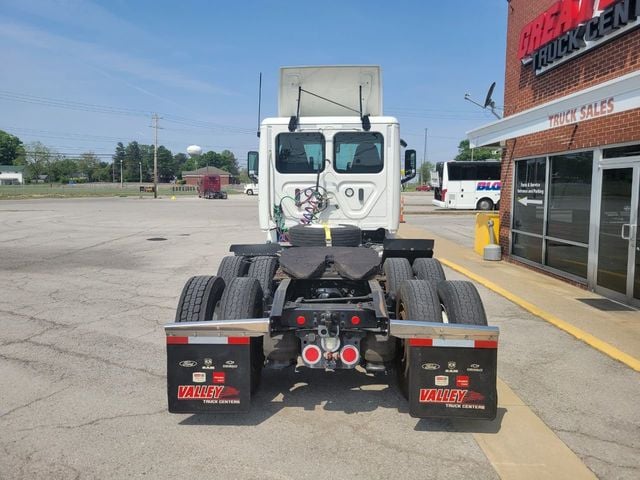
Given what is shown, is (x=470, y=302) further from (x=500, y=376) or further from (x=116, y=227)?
(x=116, y=227)

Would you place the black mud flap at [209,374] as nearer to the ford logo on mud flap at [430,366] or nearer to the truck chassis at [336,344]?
the truck chassis at [336,344]

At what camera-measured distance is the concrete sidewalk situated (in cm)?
589

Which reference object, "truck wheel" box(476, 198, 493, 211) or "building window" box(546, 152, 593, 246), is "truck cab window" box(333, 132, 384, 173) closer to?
"building window" box(546, 152, 593, 246)

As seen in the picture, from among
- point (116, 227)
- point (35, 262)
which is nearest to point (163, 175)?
point (116, 227)

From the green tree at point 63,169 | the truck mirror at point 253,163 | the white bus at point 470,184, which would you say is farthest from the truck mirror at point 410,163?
the green tree at point 63,169

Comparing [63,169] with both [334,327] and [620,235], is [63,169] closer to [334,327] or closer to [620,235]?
[620,235]

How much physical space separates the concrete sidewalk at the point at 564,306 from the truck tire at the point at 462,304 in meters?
2.22

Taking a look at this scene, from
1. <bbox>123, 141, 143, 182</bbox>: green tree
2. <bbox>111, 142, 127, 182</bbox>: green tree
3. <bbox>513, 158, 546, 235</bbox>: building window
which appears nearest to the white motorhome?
<bbox>513, 158, 546, 235</bbox>: building window

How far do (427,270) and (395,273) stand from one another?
1.49ft

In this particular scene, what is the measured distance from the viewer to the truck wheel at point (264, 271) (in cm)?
530

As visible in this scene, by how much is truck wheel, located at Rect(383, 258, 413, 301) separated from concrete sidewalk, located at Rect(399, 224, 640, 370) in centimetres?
237

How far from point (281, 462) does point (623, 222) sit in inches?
272

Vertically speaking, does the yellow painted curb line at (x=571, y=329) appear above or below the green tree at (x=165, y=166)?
below

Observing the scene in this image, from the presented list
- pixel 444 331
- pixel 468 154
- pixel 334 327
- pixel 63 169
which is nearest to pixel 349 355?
pixel 334 327
